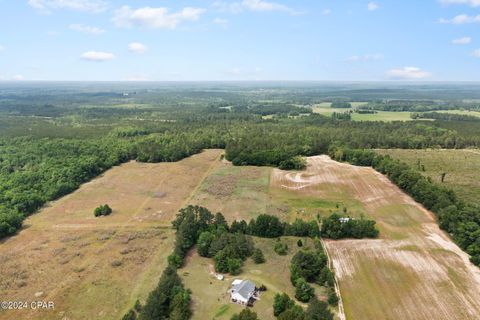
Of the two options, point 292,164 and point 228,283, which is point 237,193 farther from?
point 228,283

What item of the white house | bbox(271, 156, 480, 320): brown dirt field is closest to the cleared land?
bbox(271, 156, 480, 320): brown dirt field

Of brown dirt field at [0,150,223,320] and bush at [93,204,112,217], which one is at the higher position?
bush at [93,204,112,217]

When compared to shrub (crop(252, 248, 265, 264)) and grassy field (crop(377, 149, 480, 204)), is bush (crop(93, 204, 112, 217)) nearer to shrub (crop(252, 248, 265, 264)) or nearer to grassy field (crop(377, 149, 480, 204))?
shrub (crop(252, 248, 265, 264))

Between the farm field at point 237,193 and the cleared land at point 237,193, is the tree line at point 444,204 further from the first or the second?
the farm field at point 237,193

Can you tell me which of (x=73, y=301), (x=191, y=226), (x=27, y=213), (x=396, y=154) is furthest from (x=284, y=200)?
(x=396, y=154)

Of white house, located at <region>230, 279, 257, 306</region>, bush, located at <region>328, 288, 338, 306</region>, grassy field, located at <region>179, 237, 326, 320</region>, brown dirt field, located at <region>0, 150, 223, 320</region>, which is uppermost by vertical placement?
white house, located at <region>230, 279, 257, 306</region>

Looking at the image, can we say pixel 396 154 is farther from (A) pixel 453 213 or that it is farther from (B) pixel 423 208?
(A) pixel 453 213
